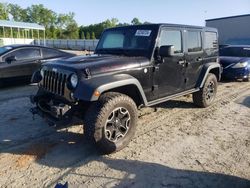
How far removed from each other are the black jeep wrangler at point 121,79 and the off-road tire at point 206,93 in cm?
3

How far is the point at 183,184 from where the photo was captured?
3.44 metres

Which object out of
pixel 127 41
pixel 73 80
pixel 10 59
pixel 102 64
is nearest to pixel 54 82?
pixel 73 80

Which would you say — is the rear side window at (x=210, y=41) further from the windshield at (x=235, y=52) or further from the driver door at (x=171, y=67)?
the windshield at (x=235, y=52)

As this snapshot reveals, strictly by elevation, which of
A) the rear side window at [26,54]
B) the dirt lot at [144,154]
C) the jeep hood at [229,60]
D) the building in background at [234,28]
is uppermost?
the building in background at [234,28]

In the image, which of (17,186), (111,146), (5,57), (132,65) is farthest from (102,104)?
(5,57)

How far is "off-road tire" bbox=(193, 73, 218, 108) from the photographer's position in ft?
21.8

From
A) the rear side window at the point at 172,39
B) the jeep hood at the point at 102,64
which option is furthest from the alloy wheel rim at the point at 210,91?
the jeep hood at the point at 102,64

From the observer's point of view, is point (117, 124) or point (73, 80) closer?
point (73, 80)

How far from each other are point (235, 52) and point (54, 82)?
9411 millimetres

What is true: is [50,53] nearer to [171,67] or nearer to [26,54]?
[26,54]

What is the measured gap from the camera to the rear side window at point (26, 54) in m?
8.91

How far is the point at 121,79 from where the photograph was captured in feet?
14.2

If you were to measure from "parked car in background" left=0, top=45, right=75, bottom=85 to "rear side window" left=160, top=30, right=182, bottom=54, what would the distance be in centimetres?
517

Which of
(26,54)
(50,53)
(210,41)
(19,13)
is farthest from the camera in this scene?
(19,13)
